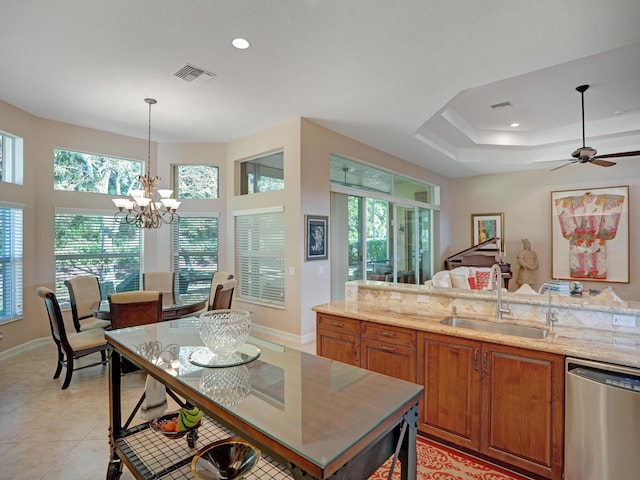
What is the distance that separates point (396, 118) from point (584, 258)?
221 inches

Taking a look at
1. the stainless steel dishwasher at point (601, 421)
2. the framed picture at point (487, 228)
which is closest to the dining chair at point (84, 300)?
the stainless steel dishwasher at point (601, 421)

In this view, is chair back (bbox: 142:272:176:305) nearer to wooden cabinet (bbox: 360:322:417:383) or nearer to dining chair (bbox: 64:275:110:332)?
dining chair (bbox: 64:275:110:332)

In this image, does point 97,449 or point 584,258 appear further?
point 584,258

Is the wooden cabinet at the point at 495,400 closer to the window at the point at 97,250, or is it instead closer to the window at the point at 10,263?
the window at the point at 97,250

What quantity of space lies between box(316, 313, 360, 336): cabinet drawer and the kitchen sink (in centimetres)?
71

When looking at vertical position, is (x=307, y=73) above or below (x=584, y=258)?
above

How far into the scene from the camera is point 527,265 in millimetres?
7629

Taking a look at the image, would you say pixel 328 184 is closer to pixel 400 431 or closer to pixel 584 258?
pixel 400 431

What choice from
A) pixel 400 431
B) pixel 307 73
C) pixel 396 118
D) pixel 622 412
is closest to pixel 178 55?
pixel 307 73

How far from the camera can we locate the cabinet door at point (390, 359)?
98.0 inches

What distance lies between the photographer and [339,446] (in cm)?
82

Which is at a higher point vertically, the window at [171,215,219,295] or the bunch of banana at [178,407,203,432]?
the window at [171,215,219,295]

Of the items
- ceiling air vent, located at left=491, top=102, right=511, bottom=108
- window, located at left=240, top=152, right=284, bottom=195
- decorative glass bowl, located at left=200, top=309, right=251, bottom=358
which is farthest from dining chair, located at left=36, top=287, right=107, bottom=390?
ceiling air vent, located at left=491, top=102, right=511, bottom=108

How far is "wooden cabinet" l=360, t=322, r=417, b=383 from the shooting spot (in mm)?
2493
